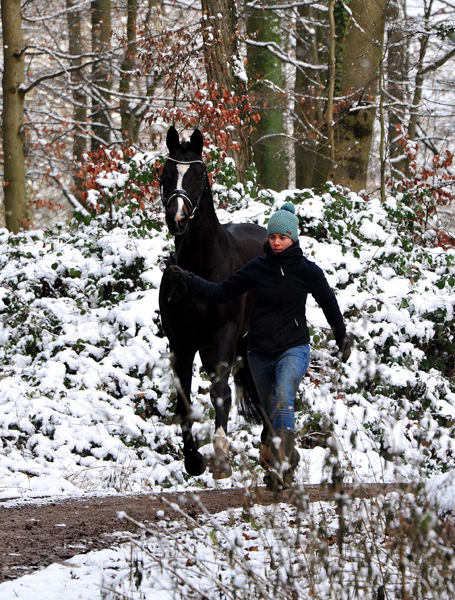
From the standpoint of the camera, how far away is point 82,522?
4.43 m

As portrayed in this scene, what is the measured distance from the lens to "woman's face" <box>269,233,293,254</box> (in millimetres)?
5020

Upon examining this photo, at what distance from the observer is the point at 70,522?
4461 millimetres

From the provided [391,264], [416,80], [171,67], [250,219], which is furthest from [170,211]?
[416,80]

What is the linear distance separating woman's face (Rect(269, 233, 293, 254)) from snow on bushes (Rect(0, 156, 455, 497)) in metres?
2.23

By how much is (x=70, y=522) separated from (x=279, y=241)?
216 cm

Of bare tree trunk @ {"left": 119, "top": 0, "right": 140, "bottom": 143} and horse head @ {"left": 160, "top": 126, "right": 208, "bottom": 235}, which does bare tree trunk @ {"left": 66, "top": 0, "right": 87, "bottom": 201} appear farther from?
horse head @ {"left": 160, "top": 126, "right": 208, "bottom": 235}

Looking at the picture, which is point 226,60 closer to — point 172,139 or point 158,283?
point 158,283

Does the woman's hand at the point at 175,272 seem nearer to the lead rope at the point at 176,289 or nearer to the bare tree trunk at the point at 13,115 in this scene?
the lead rope at the point at 176,289

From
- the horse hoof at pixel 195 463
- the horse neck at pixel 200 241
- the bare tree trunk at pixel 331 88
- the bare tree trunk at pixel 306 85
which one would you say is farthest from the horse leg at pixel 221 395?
the bare tree trunk at pixel 306 85

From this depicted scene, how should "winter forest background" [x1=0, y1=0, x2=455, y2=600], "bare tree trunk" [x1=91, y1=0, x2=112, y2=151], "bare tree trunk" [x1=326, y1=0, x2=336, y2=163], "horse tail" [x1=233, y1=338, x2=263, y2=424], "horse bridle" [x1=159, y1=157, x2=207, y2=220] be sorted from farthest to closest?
"bare tree trunk" [x1=91, y1=0, x2=112, y2=151] → "bare tree trunk" [x1=326, y1=0, x2=336, y2=163] → "winter forest background" [x1=0, y1=0, x2=455, y2=600] → "horse tail" [x1=233, y1=338, x2=263, y2=424] → "horse bridle" [x1=159, y1=157, x2=207, y2=220]

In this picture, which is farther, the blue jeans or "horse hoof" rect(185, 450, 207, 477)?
"horse hoof" rect(185, 450, 207, 477)

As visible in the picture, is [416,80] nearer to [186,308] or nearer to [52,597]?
[186,308]

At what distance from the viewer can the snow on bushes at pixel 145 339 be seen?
7.57 meters

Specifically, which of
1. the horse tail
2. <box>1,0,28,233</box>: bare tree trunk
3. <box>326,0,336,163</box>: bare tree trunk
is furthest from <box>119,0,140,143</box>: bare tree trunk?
the horse tail
